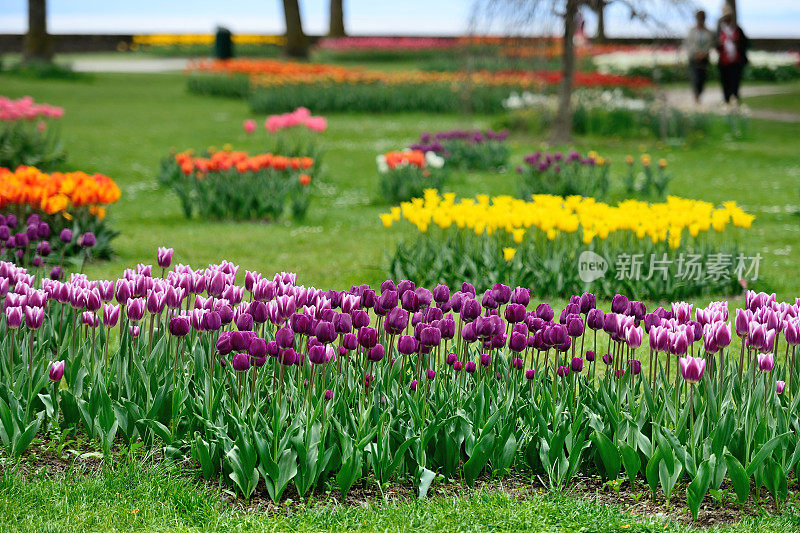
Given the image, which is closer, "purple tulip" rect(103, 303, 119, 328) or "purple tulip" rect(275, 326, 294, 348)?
"purple tulip" rect(275, 326, 294, 348)

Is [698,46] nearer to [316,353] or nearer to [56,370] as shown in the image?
[316,353]

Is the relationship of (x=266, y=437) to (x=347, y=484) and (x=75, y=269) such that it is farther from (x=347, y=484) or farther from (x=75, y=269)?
(x=75, y=269)

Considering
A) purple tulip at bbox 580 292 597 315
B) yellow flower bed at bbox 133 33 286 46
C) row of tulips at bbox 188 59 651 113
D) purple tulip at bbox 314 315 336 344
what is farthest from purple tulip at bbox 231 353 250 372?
yellow flower bed at bbox 133 33 286 46

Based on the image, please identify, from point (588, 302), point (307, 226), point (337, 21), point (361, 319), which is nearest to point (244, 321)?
point (361, 319)

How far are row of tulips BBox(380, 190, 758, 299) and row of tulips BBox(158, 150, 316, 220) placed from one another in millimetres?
3264

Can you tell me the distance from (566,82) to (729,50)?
5601 mm

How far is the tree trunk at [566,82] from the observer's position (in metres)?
16.6

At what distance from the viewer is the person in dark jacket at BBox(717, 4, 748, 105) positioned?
840 inches

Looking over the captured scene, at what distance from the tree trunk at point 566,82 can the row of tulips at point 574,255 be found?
360 inches

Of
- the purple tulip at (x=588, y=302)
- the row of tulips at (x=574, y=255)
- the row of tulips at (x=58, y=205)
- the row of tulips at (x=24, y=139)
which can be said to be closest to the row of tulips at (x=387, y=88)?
the row of tulips at (x=24, y=139)

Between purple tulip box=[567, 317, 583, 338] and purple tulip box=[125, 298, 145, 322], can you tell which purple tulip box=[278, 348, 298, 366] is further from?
purple tulip box=[567, 317, 583, 338]

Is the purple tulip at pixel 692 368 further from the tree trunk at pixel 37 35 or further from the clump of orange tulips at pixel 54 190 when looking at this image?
the tree trunk at pixel 37 35

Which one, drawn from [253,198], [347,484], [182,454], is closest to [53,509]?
[182,454]

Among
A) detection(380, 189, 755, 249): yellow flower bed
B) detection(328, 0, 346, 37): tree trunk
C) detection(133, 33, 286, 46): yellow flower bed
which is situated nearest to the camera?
detection(380, 189, 755, 249): yellow flower bed
